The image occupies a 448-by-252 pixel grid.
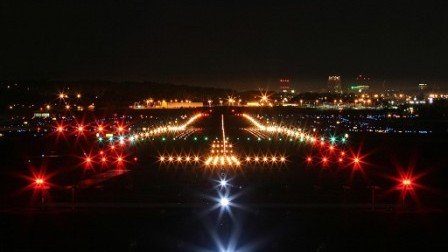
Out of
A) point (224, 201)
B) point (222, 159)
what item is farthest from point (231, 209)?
point (222, 159)

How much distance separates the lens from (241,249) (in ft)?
60.3

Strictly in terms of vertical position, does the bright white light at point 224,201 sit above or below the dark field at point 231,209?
above

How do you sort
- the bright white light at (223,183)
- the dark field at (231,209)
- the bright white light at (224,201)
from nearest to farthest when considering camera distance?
the dark field at (231,209), the bright white light at (224,201), the bright white light at (223,183)

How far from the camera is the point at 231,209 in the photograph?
80.0 ft

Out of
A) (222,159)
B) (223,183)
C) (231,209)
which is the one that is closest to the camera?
(231,209)

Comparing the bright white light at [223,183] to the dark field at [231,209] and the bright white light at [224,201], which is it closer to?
the dark field at [231,209]

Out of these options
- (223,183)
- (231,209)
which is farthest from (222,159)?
(231,209)

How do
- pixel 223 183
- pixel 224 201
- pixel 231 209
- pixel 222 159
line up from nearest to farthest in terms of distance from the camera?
pixel 231 209
pixel 224 201
pixel 223 183
pixel 222 159

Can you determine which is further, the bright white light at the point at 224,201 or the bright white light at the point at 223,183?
the bright white light at the point at 223,183

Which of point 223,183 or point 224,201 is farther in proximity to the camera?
point 223,183

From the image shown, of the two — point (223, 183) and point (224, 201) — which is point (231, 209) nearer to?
point (224, 201)

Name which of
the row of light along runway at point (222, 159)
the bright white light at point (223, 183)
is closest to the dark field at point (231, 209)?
the bright white light at point (223, 183)

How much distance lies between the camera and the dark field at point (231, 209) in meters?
19.3

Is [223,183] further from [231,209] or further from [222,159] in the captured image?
[222,159]
